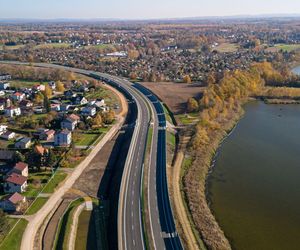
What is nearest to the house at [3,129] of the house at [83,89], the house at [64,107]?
the house at [64,107]

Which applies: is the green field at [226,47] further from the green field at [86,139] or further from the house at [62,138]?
the house at [62,138]

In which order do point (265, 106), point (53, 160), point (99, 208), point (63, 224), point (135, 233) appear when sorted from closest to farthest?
point (135, 233) < point (63, 224) < point (99, 208) < point (53, 160) < point (265, 106)

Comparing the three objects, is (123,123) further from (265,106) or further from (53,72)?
(53,72)

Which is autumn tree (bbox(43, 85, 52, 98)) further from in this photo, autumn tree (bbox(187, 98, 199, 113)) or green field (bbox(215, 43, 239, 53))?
green field (bbox(215, 43, 239, 53))

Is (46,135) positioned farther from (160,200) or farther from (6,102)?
(160,200)

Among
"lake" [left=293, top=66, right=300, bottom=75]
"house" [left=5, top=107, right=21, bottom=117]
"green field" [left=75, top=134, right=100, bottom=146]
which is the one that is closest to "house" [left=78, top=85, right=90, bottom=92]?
"house" [left=5, top=107, right=21, bottom=117]

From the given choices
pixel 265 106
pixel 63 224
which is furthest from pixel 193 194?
pixel 265 106
